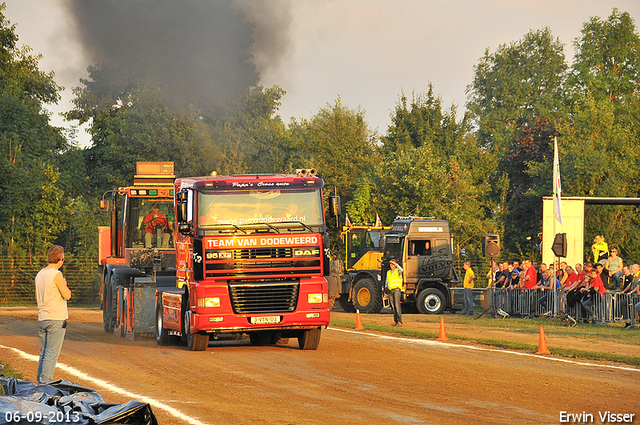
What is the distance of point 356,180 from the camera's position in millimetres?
53812

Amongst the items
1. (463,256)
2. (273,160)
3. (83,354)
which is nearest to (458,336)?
(83,354)

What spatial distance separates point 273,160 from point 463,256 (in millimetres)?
18163

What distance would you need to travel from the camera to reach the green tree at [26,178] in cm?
4484

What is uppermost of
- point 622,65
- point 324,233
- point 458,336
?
point 622,65

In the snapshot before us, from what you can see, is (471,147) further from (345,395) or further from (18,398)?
(18,398)

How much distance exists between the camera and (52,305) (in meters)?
11.1

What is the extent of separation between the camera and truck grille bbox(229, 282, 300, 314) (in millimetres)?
15992

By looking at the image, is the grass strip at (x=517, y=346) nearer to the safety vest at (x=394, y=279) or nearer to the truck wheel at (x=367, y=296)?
the safety vest at (x=394, y=279)

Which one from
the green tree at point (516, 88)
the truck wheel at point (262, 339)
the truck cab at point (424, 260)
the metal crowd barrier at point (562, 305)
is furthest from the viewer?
Result: the green tree at point (516, 88)

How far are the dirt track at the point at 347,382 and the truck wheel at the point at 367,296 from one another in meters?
13.4

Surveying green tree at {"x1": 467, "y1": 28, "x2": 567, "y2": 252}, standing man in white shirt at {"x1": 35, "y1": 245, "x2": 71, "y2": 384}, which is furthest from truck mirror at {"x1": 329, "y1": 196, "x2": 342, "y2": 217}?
green tree at {"x1": 467, "y1": 28, "x2": 567, "y2": 252}

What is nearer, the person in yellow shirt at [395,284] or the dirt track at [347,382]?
the dirt track at [347,382]

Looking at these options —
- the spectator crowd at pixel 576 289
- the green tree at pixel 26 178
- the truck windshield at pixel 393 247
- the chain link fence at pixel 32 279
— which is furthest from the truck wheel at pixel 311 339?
the green tree at pixel 26 178

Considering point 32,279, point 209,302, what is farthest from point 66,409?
point 32,279
